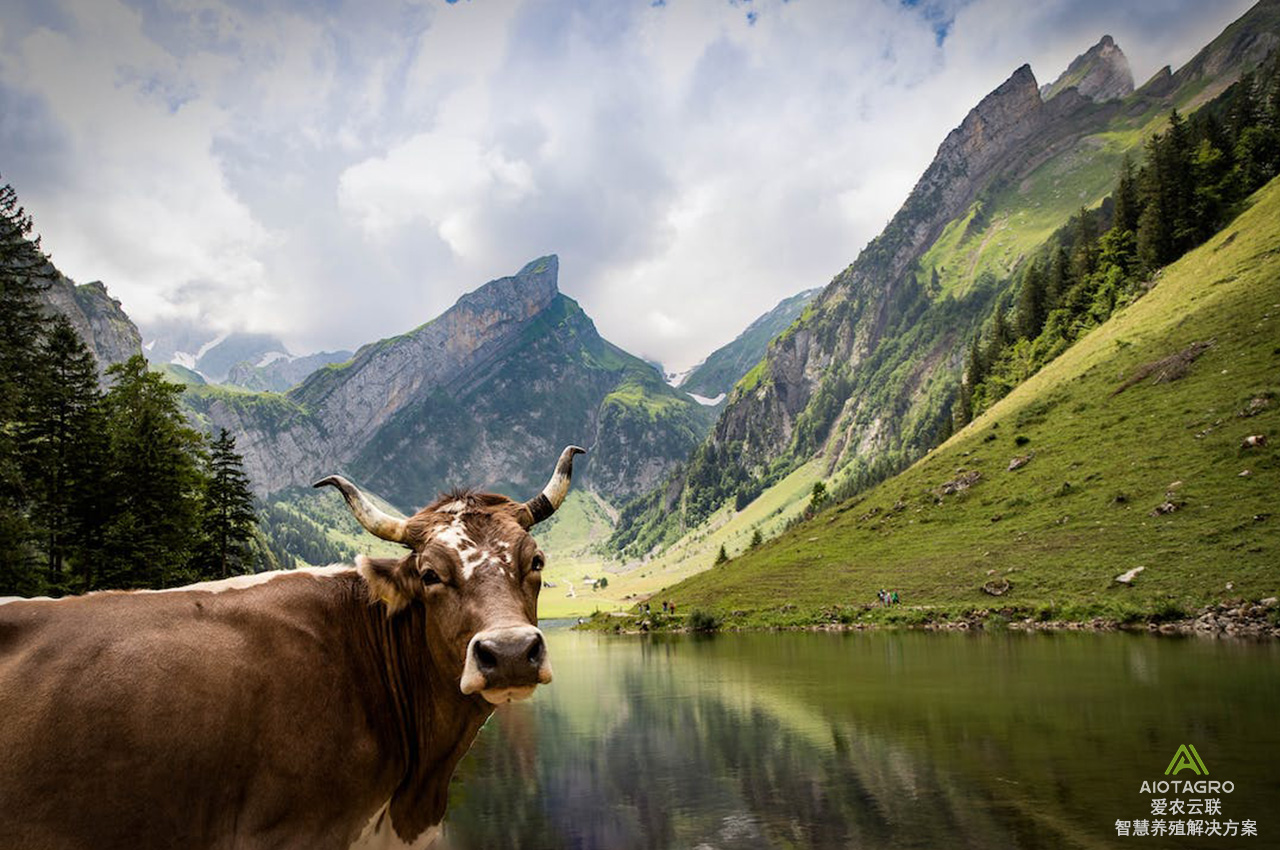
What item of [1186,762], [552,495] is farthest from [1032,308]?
[552,495]

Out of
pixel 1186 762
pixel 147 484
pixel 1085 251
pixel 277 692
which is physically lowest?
pixel 1186 762

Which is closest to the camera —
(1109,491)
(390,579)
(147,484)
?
(390,579)

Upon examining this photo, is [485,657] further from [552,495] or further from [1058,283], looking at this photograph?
[1058,283]

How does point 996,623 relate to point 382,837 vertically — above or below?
below

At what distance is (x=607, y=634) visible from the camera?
9425 cm

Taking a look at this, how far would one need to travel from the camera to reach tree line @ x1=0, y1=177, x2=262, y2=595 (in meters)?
29.6

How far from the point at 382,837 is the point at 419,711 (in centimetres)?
90

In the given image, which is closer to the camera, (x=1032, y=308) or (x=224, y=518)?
(x=224, y=518)

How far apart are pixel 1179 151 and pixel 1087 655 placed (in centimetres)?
10272

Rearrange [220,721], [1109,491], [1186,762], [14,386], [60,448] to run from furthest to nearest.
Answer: [1109,491] < [60,448] < [14,386] < [1186,762] < [220,721]

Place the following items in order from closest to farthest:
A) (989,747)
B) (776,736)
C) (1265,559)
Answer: (989,747) → (776,736) → (1265,559)

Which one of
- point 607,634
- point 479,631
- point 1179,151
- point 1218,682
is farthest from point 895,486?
point 479,631

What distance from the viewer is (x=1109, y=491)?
5688 centimetres

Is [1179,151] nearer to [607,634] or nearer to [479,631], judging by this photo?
[607,634]
